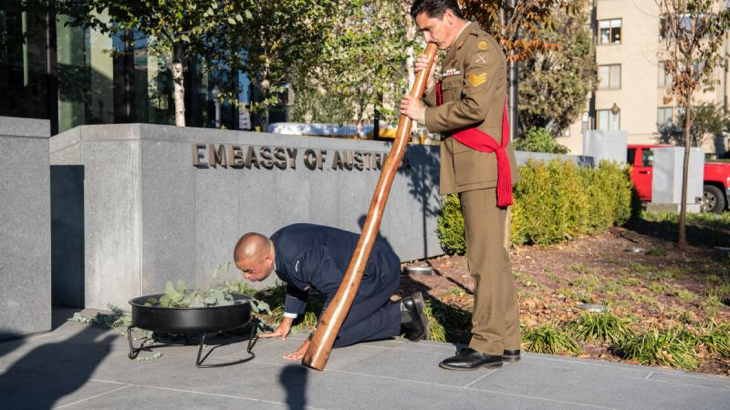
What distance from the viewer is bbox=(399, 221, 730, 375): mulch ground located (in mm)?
7090

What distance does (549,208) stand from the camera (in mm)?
12844

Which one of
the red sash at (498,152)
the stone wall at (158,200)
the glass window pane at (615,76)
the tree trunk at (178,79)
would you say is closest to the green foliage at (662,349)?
the red sash at (498,152)

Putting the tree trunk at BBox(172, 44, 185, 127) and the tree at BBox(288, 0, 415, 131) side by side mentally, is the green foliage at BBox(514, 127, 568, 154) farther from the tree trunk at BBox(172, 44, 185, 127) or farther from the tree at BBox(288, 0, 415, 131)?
the tree trunk at BBox(172, 44, 185, 127)

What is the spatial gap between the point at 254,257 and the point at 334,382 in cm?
89

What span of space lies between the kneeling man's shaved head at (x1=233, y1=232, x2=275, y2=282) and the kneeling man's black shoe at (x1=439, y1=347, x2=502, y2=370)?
1.20m

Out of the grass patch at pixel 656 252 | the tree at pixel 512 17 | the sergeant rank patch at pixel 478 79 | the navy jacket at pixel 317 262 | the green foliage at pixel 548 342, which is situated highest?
the tree at pixel 512 17

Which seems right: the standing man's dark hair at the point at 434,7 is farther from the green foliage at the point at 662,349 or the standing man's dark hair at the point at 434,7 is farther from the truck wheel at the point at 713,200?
the truck wheel at the point at 713,200

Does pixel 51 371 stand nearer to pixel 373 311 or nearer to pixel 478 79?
Answer: pixel 373 311

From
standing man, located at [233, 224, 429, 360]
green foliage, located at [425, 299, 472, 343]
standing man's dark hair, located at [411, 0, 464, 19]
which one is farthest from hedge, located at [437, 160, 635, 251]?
standing man's dark hair, located at [411, 0, 464, 19]

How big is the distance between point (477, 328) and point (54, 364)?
2.54 m

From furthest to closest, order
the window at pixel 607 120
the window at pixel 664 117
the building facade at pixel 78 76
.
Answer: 1. the window at pixel 607 120
2. the window at pixel 664 117
3. the building facade at pixel 78 76

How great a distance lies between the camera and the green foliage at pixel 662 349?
5293 millimetres

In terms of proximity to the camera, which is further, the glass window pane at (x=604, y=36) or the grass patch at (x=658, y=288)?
the glass window pane at (x=604, y=36)

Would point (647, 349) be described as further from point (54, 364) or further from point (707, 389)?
point (54, 364)
